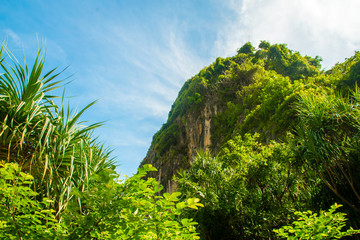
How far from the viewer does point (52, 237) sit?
1836mm

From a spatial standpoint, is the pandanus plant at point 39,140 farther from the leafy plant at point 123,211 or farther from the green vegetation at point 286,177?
the green vegetation at point 286,177

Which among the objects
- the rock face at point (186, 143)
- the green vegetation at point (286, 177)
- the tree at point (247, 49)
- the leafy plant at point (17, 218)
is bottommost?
the leafy plant at point (17, 218)

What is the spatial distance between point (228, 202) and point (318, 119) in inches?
122

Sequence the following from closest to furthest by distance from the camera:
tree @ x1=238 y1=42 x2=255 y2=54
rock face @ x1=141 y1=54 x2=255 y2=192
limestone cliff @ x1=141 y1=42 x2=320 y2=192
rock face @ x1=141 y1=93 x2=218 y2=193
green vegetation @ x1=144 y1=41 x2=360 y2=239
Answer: green vegetation @ x1=144 y1=41 x2=360 y2=239, limestone cliff @ x1=141 y1=42 x2=320 y2=192, rock face @ x1=141 y1=93 x2=218 y2=193, rock face @ x1=141 y1=54 x2=255 y2=192, tree @ x1=238 y1=42 x2=255 y2=54

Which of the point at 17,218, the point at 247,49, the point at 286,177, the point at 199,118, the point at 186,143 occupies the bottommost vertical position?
the point at 17,218

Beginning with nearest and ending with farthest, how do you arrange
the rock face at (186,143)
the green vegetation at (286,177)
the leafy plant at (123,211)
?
the leafy plant at (123,211) → the green vegetation at (286,177) → the rock face at (186,143)

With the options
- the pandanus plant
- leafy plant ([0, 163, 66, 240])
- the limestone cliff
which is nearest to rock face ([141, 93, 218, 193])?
the limestone cliff

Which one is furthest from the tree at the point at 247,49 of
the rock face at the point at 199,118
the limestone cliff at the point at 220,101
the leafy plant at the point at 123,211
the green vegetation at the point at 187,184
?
the leafy plant at the point at 123,211

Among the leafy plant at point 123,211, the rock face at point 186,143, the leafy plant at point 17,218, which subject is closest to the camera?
the leafy plant at point 123,211

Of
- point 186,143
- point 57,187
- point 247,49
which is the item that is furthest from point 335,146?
point 247,49

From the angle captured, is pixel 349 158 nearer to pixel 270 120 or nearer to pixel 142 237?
pixel 142 237

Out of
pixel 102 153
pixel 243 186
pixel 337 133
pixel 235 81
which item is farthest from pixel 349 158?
pixel 235 81

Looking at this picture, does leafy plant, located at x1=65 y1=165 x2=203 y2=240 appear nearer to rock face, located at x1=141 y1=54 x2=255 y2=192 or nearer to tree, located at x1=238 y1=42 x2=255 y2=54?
rock face, located at x1=141 y1=54 x2=255 y2=192

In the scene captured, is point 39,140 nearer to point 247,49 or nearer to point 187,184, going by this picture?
point 187,184
